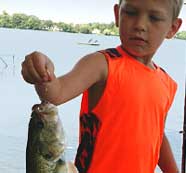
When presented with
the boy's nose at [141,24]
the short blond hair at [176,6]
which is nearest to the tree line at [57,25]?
the short blond hair at [176,6]

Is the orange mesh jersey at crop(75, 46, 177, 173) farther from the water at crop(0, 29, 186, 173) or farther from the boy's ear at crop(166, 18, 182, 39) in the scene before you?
the water at crop(0, 29, 186, 173)

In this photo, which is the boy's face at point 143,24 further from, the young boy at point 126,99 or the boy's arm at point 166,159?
the boy's arm at point 166,159

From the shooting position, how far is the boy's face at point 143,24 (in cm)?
123

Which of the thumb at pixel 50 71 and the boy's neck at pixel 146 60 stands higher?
the thumb at pixel 50 71

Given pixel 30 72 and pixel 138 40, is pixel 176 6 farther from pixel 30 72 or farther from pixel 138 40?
pixel 30 72

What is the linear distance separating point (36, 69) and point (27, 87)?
4.10 m

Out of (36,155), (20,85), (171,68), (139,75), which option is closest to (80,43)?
(171,68)

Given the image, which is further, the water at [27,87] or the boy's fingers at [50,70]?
the water at [27,87]

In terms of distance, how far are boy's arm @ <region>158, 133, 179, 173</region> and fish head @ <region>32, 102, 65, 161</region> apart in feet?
2.16

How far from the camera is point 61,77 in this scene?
106 cm

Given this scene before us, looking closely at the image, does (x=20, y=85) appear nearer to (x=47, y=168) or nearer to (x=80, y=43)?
(x=80, y=43)

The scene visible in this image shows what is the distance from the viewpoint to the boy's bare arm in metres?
0.91

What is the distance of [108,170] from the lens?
1.26 m

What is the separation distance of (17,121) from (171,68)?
1.46 meters
